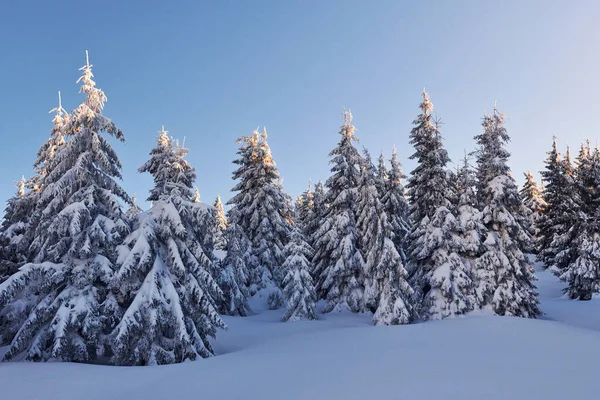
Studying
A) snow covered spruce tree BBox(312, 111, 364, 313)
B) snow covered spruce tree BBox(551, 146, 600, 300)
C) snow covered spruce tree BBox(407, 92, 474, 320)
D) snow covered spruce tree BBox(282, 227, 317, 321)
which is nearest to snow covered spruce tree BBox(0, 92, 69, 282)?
snow covered spruce tree BBox(282, 227, 317, 321)

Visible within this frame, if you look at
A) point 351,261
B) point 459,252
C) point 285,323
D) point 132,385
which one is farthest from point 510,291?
point 132,385

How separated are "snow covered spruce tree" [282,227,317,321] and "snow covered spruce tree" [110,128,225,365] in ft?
32.5

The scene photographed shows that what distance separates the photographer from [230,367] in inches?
455

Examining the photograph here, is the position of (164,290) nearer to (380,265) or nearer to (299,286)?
(299,286)

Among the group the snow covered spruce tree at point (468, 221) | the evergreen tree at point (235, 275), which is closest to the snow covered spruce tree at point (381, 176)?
the snow covered spruce tree at point (468, 221)

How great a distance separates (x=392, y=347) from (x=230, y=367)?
6.41 metres

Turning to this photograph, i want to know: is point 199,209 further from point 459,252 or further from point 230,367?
point 459,252

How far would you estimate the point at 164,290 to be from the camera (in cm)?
1323

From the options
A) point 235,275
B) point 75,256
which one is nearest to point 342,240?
point 235,275

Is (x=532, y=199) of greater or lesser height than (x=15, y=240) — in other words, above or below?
above

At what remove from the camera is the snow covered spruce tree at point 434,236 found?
845 inches

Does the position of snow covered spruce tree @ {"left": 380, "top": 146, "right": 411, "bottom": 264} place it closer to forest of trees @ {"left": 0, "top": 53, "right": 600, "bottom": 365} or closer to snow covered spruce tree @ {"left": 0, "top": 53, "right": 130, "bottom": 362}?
forest of trees @ {"left": 0, "top": 53, "right": 600, "bottom": 365}

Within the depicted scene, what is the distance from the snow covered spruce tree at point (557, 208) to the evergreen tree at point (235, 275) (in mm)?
29114

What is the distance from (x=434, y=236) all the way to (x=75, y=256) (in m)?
18.9
